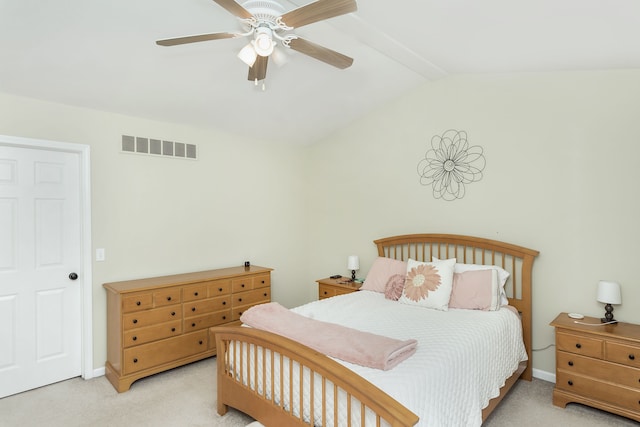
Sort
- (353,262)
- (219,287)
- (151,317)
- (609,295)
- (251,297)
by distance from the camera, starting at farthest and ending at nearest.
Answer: (353,262) < (251,297) < (219,287) < (151,317) < (609,295)

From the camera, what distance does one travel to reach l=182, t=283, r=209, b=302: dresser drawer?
3.46 m

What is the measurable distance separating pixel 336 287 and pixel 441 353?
2172 millimetres

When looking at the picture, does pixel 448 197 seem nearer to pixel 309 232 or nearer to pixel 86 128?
pixel 309 232

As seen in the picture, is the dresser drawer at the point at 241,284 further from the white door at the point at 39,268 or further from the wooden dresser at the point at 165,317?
the white door at the point at 39,268

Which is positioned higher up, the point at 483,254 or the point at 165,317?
the point at 483,254

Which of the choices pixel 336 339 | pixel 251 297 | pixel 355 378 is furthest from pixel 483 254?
pixel 251 297

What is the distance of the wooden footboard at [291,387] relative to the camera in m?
1.64

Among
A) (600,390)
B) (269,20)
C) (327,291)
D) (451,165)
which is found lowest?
(600,390)

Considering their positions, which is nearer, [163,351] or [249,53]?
[249,53]

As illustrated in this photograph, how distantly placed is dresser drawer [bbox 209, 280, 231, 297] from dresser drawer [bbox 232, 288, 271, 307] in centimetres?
13

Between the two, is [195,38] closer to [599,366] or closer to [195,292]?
[195,292]

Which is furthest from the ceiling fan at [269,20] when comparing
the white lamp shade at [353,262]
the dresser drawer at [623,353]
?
the dresser drawer at [623,353]

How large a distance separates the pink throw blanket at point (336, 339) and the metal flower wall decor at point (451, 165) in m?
2.11

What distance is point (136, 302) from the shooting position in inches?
123
